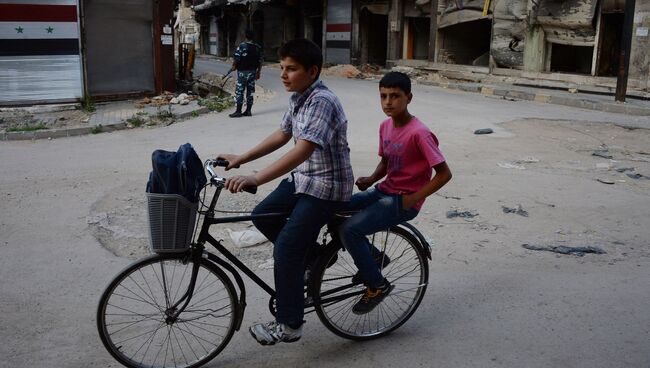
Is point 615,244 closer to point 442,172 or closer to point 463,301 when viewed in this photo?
point 463,301

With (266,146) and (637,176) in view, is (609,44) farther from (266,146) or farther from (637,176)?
(266,146)

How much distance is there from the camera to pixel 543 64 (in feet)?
63.4

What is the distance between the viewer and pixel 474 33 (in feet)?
79.2

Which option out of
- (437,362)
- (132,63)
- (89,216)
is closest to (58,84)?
(132,63)

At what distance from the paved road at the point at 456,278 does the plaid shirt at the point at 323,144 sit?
0.96 metres

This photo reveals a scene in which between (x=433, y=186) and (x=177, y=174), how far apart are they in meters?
1.30

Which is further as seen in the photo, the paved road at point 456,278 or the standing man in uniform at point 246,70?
the standing man in uniform at point 246,70

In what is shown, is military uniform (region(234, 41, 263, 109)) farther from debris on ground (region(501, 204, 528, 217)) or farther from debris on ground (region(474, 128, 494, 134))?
debris on ground (region(501, 204, 528, 217))

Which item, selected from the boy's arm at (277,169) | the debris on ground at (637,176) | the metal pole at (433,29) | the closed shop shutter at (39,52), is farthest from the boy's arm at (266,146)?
the metal pole at (433,29)

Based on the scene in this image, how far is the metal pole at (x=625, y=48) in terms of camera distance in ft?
46.0

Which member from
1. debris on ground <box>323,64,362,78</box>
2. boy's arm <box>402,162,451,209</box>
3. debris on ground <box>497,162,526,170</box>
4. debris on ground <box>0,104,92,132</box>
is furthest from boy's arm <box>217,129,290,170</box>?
debris on ground <box>323,64,362,78</box>

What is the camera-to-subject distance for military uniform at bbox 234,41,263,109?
43.1 ft

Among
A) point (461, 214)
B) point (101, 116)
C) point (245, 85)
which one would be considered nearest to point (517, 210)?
point (461, 214)

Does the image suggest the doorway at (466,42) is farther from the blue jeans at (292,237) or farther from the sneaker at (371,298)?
the blue jeans at (292,237)
